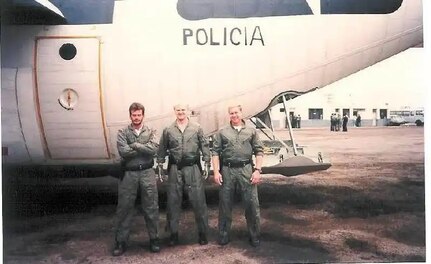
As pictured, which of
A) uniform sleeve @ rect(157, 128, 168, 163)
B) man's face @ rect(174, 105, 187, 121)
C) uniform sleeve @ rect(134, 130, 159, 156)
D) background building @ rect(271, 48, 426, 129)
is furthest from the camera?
background building @ rect(271, 48, 426, 129)

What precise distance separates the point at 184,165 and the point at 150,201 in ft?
1.13

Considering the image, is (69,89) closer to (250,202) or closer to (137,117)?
(137,117)

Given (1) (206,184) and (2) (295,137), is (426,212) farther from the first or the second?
(1) (206,184)

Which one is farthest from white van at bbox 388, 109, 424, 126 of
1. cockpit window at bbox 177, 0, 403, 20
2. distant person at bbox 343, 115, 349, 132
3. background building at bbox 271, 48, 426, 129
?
cockpit window at bbox 177, 0, 403, 20

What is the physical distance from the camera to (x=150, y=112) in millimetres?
3193

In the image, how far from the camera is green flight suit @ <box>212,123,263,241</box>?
3037 millimetres

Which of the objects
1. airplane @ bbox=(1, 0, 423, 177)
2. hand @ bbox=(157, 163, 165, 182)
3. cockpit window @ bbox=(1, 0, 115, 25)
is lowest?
hand @ bbox=(157, 163, 165, 182)

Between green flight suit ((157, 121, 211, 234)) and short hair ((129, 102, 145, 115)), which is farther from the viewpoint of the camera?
short hair ((129, 102, 145, 115))

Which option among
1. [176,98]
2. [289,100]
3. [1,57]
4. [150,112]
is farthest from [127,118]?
[289,100]

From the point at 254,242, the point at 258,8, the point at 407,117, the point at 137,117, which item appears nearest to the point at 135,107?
the point at 137,117

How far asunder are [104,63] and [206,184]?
45.7 inches

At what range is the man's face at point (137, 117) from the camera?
3080 mm

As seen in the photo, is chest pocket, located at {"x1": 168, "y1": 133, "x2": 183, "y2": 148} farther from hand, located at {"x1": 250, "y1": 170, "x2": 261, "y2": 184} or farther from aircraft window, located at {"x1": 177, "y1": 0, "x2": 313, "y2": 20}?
aircraft window, located at {"x1": 177, "y1": 0, "x2": 313, "y2": 20}

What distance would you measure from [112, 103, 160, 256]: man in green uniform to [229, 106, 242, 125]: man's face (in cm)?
59
